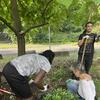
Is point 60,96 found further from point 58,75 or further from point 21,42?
point 58,75

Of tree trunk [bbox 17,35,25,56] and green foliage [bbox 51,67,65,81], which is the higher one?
tree trunk [bbox 17,35,25,56]

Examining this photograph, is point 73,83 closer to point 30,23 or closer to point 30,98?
point 30,98

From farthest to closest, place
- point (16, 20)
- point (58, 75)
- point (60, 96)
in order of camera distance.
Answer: point (58, 75), point (16, 20), point (60, 96)

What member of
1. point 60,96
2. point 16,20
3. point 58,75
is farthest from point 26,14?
point 60,96

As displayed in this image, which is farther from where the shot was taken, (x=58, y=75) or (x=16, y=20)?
(x=58, y=75)

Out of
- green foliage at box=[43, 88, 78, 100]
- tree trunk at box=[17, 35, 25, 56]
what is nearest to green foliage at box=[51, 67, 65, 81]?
tree trunk at box=[17, 35, 25, 56]

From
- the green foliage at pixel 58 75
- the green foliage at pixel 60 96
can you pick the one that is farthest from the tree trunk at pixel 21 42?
the green foliage at pixel 60 96

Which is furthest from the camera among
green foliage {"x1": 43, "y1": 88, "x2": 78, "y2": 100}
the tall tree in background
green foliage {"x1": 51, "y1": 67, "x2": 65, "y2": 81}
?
green foliage {"x1": 51, "y1": 67, "x2": 65, "y2": 81}

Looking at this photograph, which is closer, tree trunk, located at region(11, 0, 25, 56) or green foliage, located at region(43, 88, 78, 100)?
green foliage, located at region(43, 88, 78, 100)

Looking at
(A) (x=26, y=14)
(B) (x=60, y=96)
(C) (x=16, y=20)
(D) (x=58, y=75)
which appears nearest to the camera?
(B) (x=60, y=96)

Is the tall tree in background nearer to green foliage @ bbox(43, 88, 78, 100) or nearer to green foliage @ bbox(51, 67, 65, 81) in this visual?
green foliage @ bbox(51, 67, 65, 81)

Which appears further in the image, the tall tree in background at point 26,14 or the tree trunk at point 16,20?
the tall tree in background at point 26,14

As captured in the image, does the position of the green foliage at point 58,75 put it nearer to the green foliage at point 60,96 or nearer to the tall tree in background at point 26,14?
the tall tree in background at point 26,14

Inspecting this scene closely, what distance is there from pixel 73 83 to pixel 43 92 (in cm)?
67
